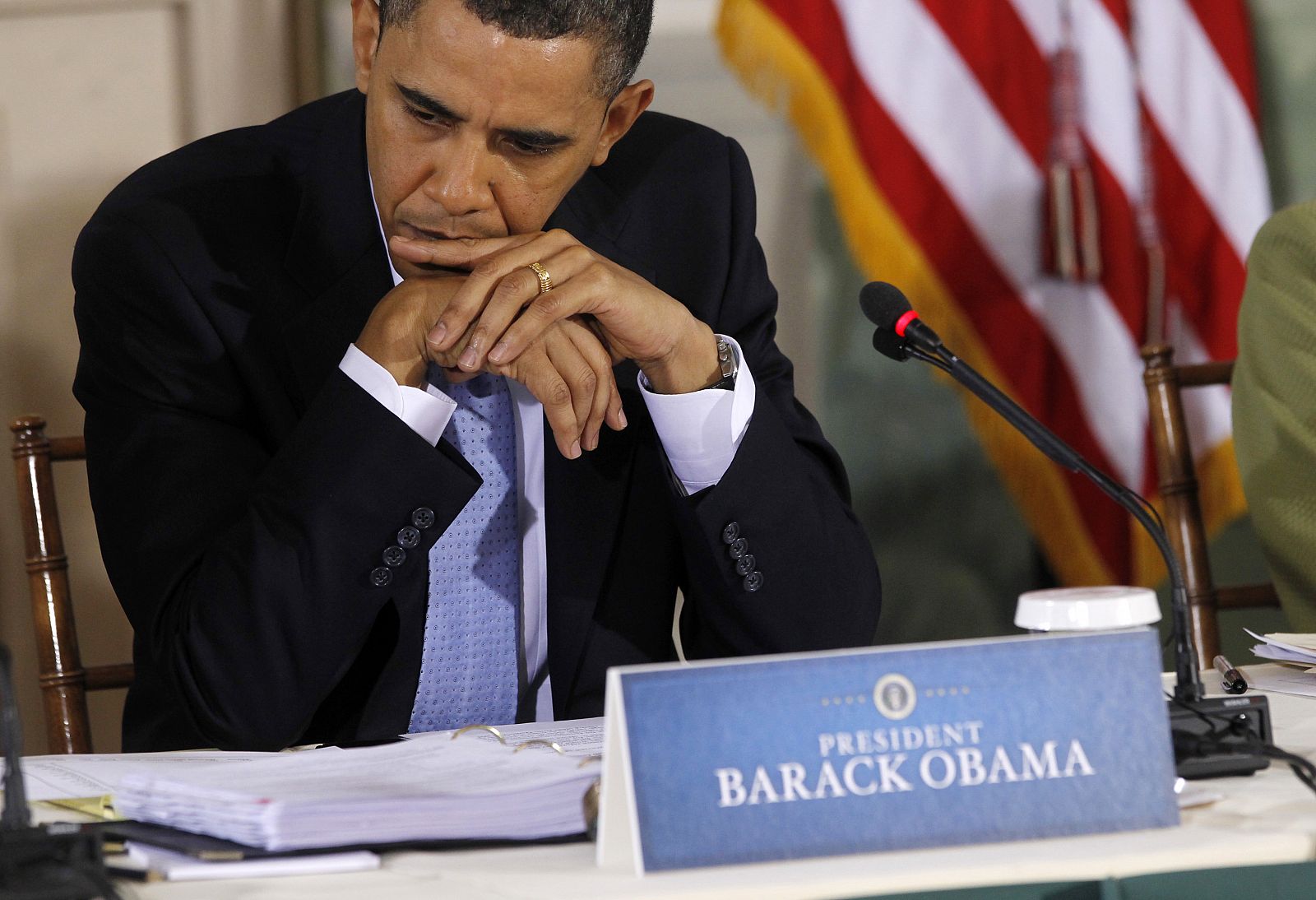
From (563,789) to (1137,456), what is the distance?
5.17 feet

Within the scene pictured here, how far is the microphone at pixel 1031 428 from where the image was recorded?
2.70 feet

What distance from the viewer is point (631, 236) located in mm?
1440

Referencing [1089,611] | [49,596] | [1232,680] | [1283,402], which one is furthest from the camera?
[1283,402]

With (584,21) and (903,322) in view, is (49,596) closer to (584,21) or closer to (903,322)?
(584,21)

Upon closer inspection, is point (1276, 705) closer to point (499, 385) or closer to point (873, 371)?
point (499, 385)

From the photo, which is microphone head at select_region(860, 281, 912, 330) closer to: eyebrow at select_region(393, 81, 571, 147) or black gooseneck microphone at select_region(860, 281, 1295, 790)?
black gooseneck microphone at select_region(860, 281, 1295, 790)

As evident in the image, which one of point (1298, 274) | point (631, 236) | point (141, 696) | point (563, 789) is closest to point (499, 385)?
point (631, 236)

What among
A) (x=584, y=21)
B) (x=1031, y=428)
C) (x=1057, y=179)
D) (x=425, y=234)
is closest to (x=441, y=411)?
(x=425, y=234)

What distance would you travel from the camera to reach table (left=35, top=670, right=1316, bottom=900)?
2.02 ft

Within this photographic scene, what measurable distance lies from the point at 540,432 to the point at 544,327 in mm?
257

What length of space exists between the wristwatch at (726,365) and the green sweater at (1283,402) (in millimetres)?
817

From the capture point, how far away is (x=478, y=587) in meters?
1.29

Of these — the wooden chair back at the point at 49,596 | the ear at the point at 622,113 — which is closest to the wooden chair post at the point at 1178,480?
the ear at the point at 622,113

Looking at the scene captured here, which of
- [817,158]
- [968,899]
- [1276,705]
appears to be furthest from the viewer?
[817,158]
